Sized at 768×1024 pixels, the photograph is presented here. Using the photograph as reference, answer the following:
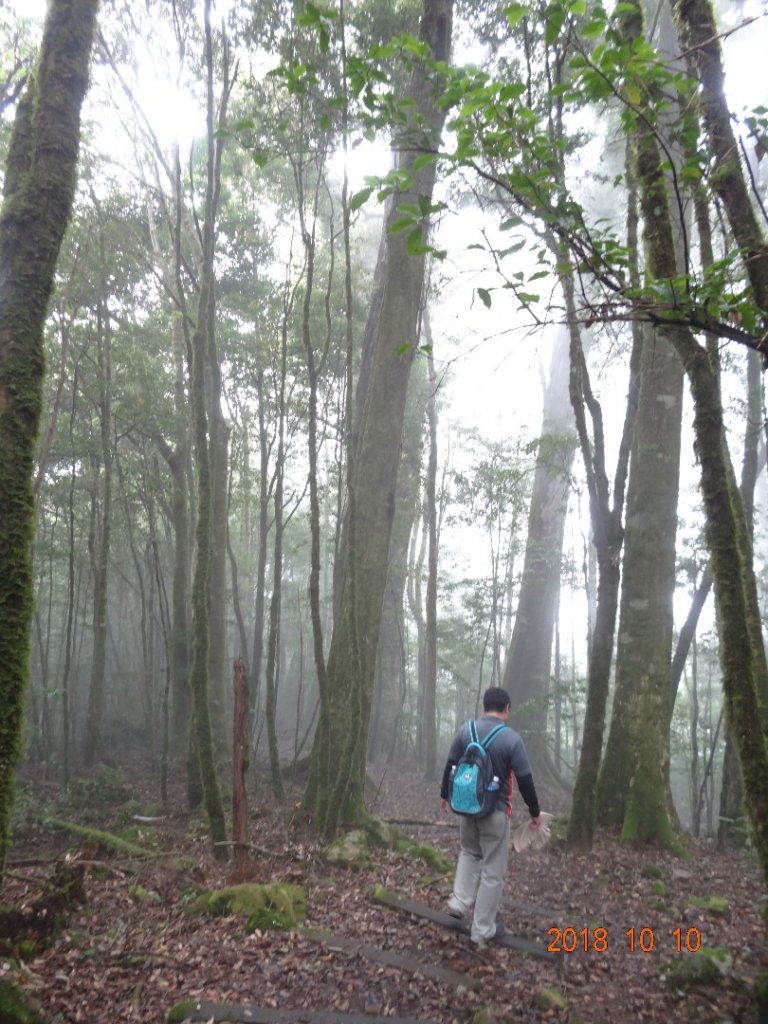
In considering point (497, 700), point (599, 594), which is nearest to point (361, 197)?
point (497, 700)

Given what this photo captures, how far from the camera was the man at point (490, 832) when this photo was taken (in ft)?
14.8

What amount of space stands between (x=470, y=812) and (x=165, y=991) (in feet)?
6.82

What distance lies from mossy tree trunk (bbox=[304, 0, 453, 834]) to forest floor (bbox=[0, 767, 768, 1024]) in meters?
0.73

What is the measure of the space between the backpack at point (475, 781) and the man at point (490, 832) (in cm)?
4

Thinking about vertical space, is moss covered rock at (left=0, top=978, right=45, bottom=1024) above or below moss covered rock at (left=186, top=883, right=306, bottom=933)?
above

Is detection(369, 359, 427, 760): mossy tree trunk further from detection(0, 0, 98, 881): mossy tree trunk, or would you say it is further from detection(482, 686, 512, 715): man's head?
detection(0, 0, 98, 881): mossy tree trunk

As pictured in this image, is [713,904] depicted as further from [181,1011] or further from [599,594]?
[181,1011]

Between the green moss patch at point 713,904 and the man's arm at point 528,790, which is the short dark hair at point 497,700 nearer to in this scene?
the man's arm at point 528,790

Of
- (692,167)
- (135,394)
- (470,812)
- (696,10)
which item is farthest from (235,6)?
(470,812)

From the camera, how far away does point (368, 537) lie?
8.42m

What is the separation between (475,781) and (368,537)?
4138 mm

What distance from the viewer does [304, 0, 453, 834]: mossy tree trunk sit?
7270 mm

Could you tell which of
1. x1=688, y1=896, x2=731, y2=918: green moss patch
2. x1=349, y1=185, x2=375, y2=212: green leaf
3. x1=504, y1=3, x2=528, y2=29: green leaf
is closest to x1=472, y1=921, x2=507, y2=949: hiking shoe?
x1=688, y1=896, x2=731, y2=918: green moss patch

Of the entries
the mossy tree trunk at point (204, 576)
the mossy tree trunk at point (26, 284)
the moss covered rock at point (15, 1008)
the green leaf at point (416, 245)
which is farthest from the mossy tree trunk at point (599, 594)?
the moss covered rock at point (15, 1008)
